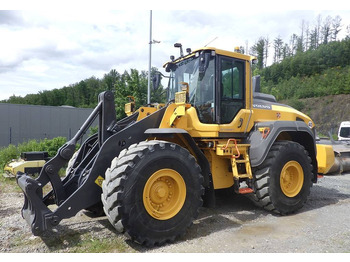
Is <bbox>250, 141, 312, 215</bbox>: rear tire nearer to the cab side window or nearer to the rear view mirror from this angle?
the cab side window

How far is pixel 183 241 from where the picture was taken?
4.25 metres

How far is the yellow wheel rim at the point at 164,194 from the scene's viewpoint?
411 centimetres

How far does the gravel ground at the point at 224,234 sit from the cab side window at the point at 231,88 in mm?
1869

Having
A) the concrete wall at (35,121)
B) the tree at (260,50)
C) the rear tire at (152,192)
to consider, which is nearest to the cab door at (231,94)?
the rear tire at (152,192)

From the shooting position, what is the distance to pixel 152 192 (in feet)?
13.8

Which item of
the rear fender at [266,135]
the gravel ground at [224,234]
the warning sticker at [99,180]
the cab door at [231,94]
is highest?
the cab door at [231,94]

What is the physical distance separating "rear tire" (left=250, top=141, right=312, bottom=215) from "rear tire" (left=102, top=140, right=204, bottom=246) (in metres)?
1.59

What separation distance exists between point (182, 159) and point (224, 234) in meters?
1.35

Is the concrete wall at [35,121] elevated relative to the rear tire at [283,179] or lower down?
elevated

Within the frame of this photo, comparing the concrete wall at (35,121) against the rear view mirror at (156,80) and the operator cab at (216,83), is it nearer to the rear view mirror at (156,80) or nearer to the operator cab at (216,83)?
the rear view mirror at (156,80)

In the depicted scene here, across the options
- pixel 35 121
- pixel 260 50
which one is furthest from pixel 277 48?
pixel 35 121

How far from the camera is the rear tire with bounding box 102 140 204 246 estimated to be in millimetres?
3857

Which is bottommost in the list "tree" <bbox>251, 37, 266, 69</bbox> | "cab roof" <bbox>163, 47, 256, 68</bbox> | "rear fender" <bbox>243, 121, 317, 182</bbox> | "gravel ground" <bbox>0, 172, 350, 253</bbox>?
"gravel ground" <bbox>0, 172, 350, 253</bbox>

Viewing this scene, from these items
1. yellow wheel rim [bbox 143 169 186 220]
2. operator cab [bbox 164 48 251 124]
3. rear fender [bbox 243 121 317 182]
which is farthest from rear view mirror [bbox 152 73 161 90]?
yellow wheel rim [bbox 143 169 186 220]
